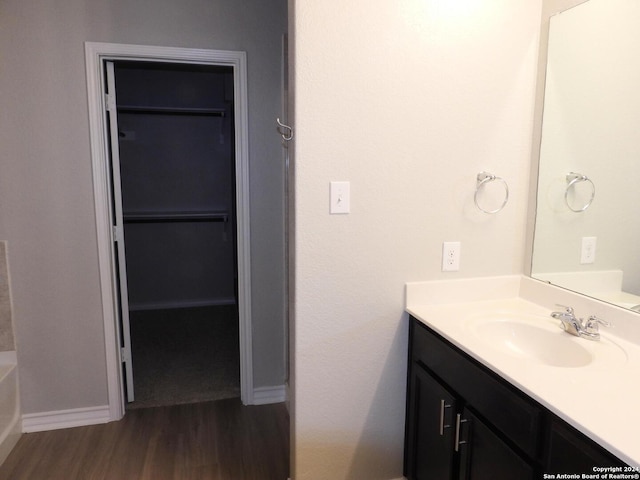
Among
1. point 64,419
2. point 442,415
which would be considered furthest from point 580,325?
point 64,419

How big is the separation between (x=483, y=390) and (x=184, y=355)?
2.64 m

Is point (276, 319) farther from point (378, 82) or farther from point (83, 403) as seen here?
point (378, 82)

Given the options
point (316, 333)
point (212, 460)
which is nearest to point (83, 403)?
point (212, 460)

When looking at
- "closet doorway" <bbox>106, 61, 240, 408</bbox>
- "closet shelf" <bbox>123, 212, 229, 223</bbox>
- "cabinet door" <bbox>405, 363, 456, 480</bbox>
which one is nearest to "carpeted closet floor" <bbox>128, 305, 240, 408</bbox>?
"closet doorway" <bbox>106, 61, 240, 408</bbox>

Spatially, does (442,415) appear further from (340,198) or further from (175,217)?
(175,217)

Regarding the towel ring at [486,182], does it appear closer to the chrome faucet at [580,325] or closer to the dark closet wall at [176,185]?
the chrome faucet at [580,325]

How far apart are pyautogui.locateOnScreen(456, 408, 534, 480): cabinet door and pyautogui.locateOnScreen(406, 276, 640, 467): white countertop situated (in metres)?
0.21

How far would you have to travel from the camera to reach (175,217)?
446cm

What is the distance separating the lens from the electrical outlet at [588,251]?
1631 millimetres

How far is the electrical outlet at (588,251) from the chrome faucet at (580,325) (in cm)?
24

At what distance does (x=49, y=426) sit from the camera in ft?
7.93

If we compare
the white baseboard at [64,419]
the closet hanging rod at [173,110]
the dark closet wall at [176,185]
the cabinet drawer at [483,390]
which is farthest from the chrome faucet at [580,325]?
the closet hanging rod at [173,110]

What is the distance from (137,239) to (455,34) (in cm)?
378

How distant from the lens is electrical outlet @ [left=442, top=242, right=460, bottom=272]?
1787 millimetres
